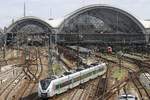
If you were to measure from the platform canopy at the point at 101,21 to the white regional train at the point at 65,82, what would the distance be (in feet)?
314

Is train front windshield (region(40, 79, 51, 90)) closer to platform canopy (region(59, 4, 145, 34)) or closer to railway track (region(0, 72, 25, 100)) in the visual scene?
railway track (region(0, 72, 25, 100))

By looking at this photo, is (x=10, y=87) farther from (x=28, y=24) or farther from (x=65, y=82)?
(x=28, y=24)

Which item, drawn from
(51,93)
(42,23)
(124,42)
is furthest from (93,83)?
(42,23)

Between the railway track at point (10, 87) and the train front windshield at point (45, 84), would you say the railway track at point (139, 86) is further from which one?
the railway track at point (10, 87)

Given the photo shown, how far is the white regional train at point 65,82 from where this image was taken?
43.2 m

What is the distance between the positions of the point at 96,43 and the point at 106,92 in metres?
113

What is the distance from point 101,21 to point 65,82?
393 feet

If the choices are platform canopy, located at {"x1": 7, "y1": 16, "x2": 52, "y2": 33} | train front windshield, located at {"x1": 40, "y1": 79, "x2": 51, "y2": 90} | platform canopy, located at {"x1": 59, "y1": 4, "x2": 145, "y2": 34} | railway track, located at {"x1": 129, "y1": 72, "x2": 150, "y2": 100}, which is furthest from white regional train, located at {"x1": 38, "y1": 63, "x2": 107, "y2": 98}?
platform canopy, located at {"x1": 7, "y1": 16, "x2": 52, "y2": 33}

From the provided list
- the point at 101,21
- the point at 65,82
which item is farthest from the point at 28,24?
the point at 65,82

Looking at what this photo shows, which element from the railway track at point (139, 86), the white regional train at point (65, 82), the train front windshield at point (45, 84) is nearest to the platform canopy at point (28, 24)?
the railway track at point (139, 86)

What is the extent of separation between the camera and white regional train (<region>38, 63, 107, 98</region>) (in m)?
43.2

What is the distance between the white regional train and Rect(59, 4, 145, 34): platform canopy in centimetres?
9562

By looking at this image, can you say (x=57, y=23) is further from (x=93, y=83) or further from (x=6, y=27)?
(x=93, y=83)

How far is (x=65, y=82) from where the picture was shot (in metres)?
48.5
